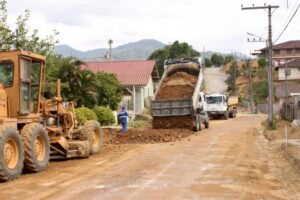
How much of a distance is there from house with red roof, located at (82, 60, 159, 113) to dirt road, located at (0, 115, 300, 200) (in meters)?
33.4

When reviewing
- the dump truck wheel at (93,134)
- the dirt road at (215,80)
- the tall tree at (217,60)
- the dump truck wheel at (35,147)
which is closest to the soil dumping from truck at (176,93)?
the dump truck wheel at (93,134)

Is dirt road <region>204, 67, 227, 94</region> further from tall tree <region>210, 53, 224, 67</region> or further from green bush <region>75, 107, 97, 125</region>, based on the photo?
green bush <region>75, 107, 97, 125</region>

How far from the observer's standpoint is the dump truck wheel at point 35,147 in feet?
46.3

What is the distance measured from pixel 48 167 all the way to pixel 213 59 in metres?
115

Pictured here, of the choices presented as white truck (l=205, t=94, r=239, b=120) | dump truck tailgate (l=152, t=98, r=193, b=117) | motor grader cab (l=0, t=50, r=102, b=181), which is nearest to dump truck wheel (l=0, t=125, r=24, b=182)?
motor grader cab (l=0, t=50, r=102, b=181)

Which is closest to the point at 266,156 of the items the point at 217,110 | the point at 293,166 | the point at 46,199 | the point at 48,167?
the point at 293,166

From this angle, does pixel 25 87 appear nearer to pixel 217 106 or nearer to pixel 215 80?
pixel 217 106

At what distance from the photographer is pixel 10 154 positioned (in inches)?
523

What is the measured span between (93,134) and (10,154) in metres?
6.01

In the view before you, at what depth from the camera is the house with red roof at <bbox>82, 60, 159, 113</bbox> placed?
52.6 metres

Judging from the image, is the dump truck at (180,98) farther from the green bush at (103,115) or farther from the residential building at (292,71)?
the residential building at (292,71)

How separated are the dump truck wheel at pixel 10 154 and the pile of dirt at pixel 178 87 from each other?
706 inches

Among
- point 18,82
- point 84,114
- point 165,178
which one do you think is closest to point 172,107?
point 84,114

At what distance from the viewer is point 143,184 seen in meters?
11.9
